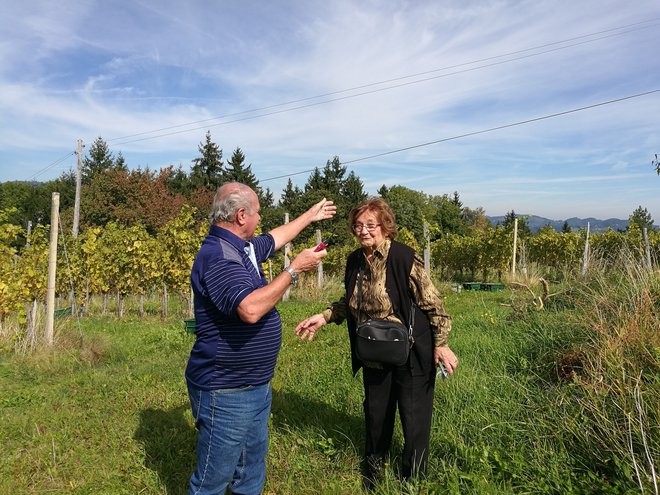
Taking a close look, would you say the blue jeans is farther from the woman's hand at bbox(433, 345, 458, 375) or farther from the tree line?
the tree line

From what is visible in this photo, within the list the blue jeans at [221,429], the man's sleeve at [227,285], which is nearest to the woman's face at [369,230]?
the man's sleeve at [227,285]

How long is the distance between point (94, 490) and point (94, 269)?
8.61m

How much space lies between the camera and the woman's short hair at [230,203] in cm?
211

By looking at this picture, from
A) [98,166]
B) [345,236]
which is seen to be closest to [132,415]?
[345,236]

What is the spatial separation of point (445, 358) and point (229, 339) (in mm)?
1235

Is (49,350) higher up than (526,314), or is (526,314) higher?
(526,314)

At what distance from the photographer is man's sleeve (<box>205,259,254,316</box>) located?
6.25ft

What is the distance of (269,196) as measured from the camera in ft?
133

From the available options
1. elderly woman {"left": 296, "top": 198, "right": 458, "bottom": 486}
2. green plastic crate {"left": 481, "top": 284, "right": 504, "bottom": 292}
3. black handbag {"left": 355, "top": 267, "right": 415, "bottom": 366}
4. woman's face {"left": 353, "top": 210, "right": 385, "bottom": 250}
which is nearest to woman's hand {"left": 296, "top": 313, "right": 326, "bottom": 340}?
elderly woman {"left": 296, "top": 198, "right": 458, "bottom": 486}

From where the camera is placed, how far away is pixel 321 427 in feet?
11.1

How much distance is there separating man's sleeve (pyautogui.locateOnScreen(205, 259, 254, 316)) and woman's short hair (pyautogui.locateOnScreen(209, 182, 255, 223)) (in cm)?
25

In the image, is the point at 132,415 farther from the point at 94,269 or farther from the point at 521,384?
the point at 94,269

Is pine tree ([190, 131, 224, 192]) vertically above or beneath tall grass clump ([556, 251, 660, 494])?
above

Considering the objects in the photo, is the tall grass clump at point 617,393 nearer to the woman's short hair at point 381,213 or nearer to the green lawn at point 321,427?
the green lawn at point 321,427
